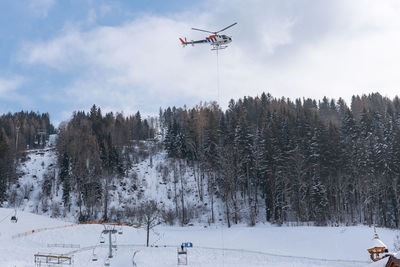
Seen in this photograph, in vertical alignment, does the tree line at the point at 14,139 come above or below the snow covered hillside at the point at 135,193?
above

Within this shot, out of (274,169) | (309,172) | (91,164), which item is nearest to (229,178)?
(274,169)

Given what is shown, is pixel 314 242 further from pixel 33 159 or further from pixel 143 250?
pixel 33 159

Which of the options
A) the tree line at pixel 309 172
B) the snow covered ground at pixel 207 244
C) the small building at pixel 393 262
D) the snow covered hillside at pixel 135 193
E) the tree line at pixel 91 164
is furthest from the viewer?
the tree line at pixel 91 164

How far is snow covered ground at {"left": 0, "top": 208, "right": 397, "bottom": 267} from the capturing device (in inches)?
1206

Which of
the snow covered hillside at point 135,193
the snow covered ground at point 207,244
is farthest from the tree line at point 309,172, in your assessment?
the snow covered ground at point 207,244

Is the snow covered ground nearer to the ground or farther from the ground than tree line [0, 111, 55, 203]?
nearer to the ground

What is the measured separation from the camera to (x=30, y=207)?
58500 mm

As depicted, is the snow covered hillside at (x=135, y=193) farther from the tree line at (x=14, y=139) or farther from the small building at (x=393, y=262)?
the small building at (x=393, y=262)

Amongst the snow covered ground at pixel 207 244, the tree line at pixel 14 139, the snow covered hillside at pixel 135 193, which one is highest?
the tree line at pixel 14 139

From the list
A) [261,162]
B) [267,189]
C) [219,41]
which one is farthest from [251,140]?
[219,41]

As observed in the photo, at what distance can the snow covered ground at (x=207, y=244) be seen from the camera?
100 ft

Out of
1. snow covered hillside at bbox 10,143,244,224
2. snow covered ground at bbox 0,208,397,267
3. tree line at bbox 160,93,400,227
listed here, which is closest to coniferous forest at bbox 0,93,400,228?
tree line at bbox 160,93,400,227

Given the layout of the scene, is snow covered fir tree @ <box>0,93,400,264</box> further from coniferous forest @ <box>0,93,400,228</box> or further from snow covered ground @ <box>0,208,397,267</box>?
snow covered ground @ <box>0,208,397,267</box>

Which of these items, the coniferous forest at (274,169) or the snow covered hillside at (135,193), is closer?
the coniferous forest at (274,169)
